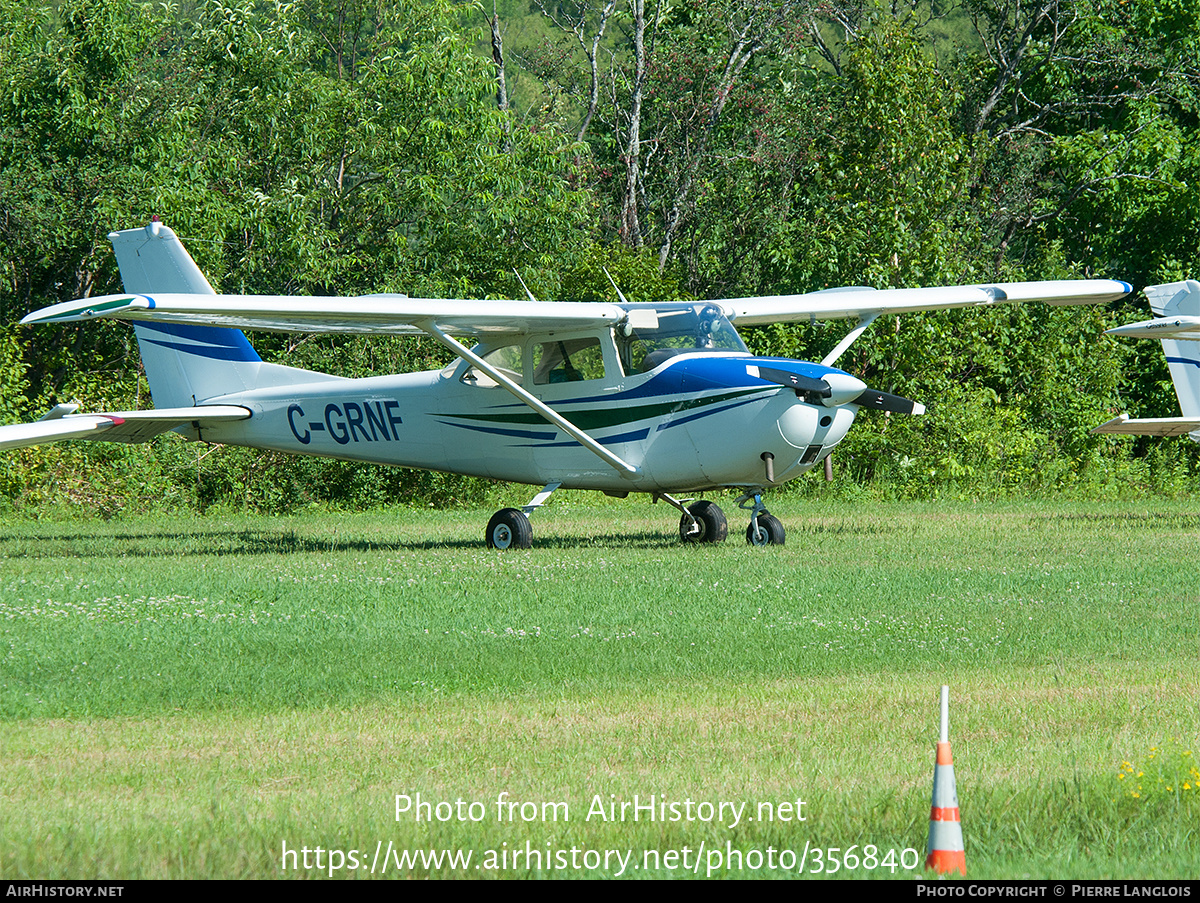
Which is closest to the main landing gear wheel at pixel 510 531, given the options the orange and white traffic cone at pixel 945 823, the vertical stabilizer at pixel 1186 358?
the vertical stabilizer at pixel 1186 358

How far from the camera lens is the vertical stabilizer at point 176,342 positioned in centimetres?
1614

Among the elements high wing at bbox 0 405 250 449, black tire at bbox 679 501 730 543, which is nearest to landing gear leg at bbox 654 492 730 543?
black tire at bbox 679 501 730 543

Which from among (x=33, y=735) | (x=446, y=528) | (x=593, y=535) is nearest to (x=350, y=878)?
(x=33, y=735)

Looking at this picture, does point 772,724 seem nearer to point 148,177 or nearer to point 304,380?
point 304,380

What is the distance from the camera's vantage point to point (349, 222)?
26422 millimetres

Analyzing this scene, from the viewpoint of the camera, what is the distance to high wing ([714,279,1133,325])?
16.1 m

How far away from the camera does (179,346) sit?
55.2ft

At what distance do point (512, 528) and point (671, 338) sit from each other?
269 cm

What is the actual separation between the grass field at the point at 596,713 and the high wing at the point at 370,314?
2.43 m

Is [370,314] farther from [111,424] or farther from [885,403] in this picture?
[885,403]

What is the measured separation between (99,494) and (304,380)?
6.15 m

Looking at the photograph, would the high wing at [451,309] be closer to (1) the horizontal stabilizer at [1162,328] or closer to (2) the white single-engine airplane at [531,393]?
(2) the white single-engine airplane at [531,393]

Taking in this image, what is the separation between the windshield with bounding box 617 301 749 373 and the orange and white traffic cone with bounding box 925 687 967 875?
10.4m

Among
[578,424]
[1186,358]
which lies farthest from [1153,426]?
[578,424]
